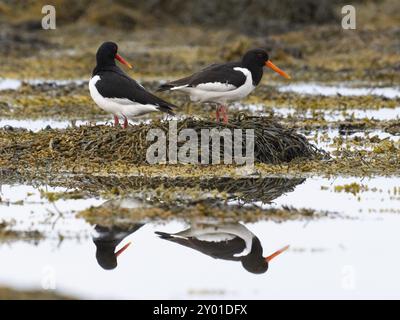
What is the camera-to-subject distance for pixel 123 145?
12.7m

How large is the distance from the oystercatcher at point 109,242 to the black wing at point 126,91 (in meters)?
3.70

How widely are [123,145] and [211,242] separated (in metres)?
4.17

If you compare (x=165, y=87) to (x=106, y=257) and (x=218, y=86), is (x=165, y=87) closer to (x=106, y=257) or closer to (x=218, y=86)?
(x=218, y=86)

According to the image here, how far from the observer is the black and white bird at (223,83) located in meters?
13.3

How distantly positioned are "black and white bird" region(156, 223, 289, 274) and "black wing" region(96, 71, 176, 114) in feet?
12.4

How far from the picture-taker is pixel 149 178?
11.6 metres

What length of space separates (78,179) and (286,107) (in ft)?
29.8

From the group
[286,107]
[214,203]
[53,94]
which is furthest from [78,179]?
[53,94]

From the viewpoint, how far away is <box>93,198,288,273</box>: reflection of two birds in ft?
27.2

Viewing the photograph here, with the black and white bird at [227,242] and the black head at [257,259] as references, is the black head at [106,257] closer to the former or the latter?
the black and white bird at [227,242]

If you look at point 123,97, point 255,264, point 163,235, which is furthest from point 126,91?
point 255,264

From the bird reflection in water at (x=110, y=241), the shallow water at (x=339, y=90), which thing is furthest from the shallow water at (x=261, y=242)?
the shallow water at (x=339, y=90)

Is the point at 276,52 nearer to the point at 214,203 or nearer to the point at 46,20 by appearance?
the point at 46,20

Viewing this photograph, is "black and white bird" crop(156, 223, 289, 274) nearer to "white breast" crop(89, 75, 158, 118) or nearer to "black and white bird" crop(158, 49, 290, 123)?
"white breast" crop(89, 75, 158, 118)
